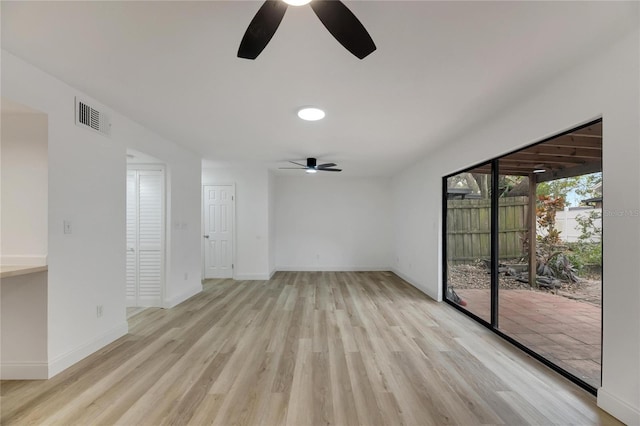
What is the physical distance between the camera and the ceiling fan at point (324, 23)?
48.9 inches

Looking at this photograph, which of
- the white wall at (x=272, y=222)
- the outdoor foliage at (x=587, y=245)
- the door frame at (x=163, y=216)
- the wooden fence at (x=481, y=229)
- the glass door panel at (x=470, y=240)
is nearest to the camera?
the outdoor foliage at (x=587, y=245)

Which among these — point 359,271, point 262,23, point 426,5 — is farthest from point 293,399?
point 359,271

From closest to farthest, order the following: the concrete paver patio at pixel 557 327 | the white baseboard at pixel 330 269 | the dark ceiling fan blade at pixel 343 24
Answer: the dark ceiling fan blade at pixel 343 24, the concrete paver patio at pixel 557 327, the white baseboard at pixel 330 269

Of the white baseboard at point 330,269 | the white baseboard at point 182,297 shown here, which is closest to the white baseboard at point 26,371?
the white baseboard at point 182,297

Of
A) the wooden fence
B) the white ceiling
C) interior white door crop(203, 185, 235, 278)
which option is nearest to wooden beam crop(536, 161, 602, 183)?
the wooden fence

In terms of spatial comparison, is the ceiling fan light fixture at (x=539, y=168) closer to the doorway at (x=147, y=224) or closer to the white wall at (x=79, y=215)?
the white wall at (x=79, y=215)

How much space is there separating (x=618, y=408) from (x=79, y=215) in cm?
450

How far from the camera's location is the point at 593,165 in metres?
2.20

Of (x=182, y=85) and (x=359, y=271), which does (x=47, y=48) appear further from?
(x=359, y=271)

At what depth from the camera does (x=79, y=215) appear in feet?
8.46

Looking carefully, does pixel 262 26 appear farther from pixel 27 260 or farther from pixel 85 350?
pixel 85 350

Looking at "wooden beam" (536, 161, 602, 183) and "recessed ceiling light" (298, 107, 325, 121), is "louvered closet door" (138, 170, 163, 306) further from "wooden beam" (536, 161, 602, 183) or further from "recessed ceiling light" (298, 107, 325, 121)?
"wooden beam" (536, 161, 602, 183)

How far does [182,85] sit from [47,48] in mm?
849

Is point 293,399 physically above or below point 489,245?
below
